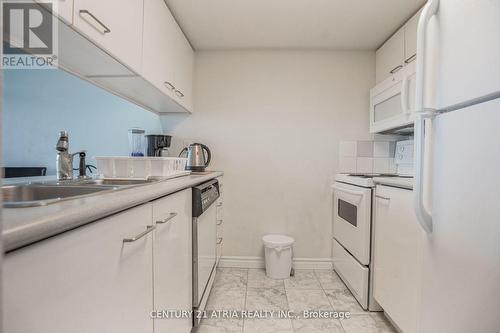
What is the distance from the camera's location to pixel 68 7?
0.85 metres

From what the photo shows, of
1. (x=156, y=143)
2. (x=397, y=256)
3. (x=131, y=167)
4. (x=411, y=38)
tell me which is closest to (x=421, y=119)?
(x=397, y=256)

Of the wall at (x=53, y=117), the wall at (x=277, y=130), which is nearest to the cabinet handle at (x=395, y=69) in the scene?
the wall at (x=277, y=130)

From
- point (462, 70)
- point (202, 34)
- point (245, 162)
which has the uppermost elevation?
point (202, 34)

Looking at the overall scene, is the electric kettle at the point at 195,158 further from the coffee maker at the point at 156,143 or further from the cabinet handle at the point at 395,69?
the cabinet handle at the point at 395,69

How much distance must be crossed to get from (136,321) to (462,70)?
1288mm

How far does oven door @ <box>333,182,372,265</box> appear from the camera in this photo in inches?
68.9

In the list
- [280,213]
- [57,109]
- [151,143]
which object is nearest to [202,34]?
[151,143]

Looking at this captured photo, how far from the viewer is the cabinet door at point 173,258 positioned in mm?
956

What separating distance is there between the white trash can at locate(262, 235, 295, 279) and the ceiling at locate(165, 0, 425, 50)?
178cm

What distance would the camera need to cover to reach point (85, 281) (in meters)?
0.55

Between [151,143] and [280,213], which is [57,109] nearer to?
[151,143]

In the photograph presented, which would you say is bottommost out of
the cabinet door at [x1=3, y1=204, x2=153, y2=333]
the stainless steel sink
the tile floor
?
the tile floor

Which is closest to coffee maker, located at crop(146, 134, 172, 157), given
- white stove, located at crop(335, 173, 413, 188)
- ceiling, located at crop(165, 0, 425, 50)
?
ceiling, located at crop(165, 0, 425, 50)

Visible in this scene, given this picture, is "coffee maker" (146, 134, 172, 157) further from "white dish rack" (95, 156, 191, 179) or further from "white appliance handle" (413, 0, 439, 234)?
"white appliance handle" (413, 0, 439, 234)
